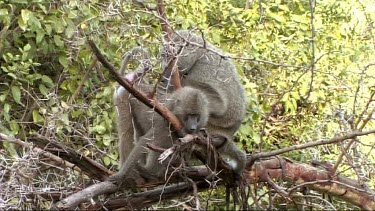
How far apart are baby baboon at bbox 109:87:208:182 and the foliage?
1.45 feet

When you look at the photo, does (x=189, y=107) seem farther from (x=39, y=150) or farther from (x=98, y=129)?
(x=98, y=129)

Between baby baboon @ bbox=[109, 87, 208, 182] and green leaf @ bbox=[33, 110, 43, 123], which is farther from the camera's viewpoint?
green leaf @ bbox=[33, 110, 43, 123]

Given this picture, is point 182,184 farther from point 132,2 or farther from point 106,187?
point 132,2

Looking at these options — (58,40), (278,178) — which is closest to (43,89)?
(58,40)

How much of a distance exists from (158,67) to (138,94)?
519 millimetres

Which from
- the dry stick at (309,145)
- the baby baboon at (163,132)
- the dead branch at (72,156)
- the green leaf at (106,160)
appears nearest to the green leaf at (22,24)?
the green leaf at (106,160)

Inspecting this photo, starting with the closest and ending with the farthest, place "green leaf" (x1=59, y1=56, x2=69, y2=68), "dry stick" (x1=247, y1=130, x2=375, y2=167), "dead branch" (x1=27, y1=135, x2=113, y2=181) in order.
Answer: "dry stick" (x1=247, y1=130, x2=375, y2=167) → "dead branch" (x1=27, y1=135, x2=113, y2=181) → "green leaf" (x1=59, y1=56, x2=69, y2=68)

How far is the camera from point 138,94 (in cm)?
374

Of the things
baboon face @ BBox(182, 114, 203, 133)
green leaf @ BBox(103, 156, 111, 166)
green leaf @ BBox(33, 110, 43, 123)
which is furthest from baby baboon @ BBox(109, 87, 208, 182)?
green leaf @ BBox(33, 110, 43, 123)

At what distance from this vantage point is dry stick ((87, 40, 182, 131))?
3390 mm

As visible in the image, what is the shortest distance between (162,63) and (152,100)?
1.45ft

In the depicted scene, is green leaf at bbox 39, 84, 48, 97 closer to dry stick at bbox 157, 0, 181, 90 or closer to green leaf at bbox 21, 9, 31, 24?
green leaf at bbox 21, 9, 31, 24

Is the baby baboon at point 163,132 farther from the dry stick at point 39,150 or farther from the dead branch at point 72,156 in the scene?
the dry stick at point 39,150

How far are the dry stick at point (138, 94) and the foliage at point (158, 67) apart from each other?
0.70m
